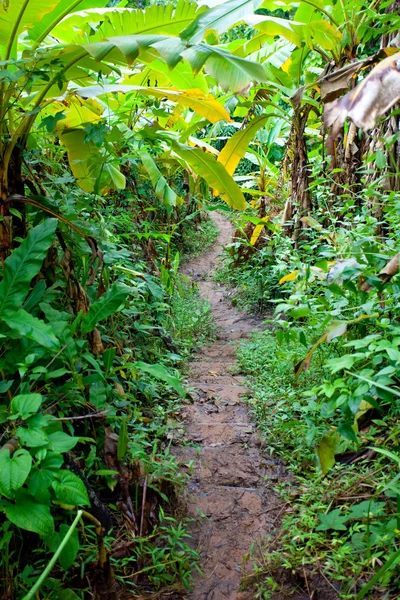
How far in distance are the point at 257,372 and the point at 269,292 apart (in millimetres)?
1622

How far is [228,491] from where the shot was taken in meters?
2.42

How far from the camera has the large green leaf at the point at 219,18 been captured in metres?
2.04

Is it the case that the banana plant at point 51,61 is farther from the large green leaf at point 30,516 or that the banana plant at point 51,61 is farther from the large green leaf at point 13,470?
the large green leaf at point 30,516

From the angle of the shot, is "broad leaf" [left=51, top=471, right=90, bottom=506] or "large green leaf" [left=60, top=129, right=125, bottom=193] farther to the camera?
"large green leaf" [left=60, top=129, right=125, bottom=193]

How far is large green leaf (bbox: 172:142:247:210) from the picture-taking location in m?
3.44

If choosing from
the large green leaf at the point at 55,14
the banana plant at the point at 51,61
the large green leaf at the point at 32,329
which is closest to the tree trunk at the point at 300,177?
the banana plant at the point at 51,61

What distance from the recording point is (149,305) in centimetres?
338

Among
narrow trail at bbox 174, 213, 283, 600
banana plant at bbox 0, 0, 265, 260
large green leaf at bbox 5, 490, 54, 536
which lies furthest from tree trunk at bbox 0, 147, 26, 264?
narrow trail at bbox 174, 213, 283, 600

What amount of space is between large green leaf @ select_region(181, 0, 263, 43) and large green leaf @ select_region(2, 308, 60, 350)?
4.45 feet

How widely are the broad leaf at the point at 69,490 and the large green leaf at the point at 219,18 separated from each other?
1.80 meters

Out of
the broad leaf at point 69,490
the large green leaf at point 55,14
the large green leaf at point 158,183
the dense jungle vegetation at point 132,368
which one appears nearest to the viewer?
the broad leaf at point 69,490

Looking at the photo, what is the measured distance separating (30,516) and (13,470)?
0.16m

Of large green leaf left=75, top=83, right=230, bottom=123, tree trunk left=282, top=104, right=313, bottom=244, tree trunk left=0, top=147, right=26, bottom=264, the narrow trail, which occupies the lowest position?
the narrow trail

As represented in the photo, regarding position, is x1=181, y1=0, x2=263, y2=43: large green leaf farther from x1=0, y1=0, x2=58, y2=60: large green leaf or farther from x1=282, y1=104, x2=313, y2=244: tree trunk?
x1=282, y1=104, x2=313, y2=244: tree trunk
